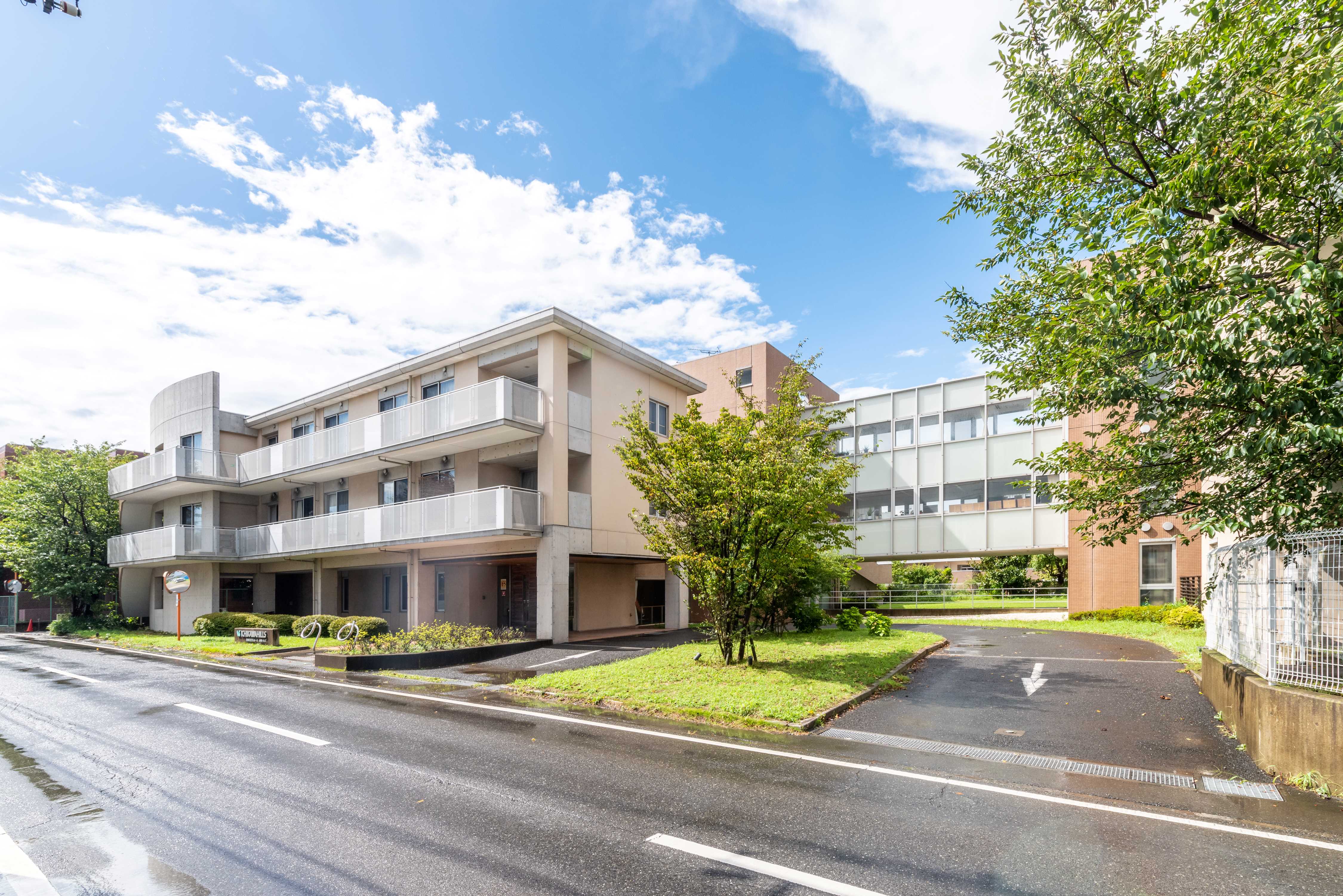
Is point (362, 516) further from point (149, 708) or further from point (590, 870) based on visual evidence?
point (590, 870)

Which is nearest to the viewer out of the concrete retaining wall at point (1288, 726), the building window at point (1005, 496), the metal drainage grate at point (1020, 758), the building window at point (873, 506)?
the concrete retaining wall at point (1288, 726)

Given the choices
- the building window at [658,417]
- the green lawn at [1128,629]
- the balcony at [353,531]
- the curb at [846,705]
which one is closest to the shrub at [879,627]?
the curb at [846,705]

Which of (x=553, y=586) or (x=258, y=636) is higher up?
(x=553, y=586)

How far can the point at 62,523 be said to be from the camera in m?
30.7

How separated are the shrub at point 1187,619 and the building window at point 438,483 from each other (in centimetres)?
2185

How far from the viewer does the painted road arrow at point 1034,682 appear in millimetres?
10805

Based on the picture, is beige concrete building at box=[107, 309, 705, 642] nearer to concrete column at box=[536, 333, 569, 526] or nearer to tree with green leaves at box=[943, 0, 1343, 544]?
concrete column at box=[536, 333, 569, 526]

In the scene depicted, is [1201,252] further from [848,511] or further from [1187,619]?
[848,511]

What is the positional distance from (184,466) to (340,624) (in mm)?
10590

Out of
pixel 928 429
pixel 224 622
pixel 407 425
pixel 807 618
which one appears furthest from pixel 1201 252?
pixel 224 622

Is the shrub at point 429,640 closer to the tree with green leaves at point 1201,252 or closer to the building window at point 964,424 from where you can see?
the tree with green leaves at point 1201,252

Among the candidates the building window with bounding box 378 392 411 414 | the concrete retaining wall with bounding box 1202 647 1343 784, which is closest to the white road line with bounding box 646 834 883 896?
the concrete retaining wall with bounding box 1202 647 1343 784

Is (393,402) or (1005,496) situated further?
(1005,496)

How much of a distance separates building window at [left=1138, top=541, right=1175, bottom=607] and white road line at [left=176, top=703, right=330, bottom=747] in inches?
1021
